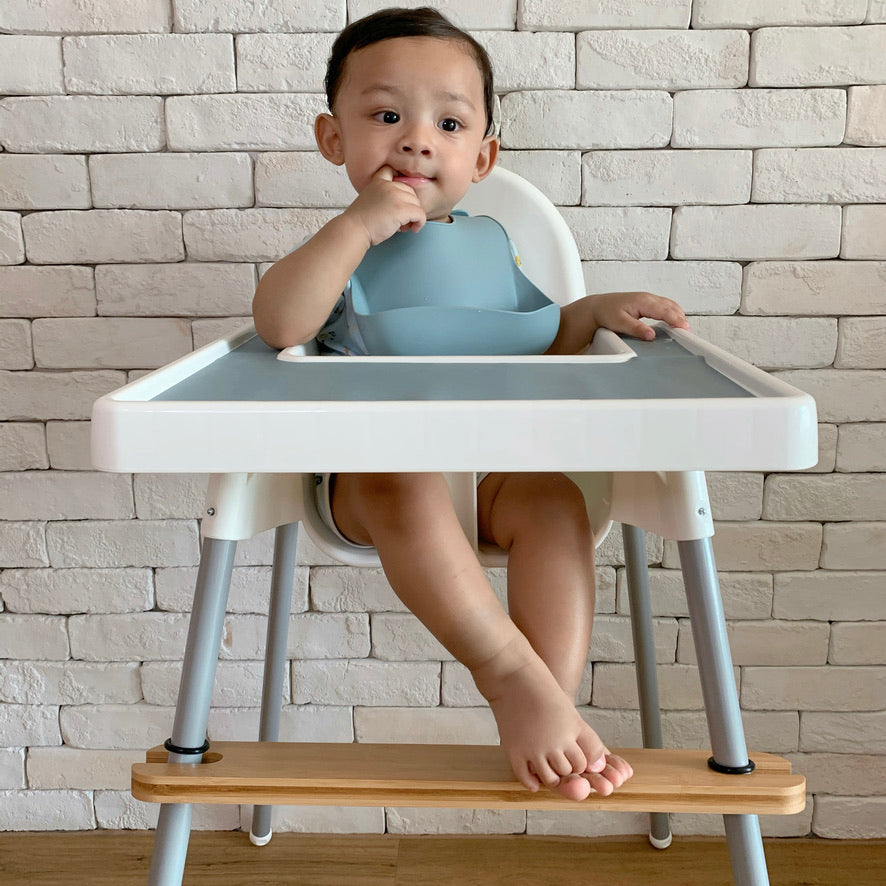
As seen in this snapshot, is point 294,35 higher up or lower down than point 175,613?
higher up

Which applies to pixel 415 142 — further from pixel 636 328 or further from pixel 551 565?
pixel 551 565

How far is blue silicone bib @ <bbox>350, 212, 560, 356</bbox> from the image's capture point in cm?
78

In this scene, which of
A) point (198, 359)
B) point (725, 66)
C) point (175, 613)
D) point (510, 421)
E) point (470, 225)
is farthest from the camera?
point (175, 613)

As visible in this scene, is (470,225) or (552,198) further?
(552,198)

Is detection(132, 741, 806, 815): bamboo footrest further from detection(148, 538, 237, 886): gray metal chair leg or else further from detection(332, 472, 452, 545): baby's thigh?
detection(332, 472, 452, 545): baby's thigh

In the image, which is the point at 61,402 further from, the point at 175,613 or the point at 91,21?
the point at 91,21

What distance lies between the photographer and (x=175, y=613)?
1.25 meters

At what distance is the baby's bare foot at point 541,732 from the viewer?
659 millimetres

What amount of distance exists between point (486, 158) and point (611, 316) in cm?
24

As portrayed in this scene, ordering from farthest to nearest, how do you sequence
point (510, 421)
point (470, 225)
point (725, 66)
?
point (725, 66) → point (470, 225) → point (510, 421)

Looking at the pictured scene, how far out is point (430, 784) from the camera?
0.65 metres

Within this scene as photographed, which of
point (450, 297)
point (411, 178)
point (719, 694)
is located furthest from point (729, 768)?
point (411, 178)

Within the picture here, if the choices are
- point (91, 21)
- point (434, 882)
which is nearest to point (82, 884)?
point (434, 882)

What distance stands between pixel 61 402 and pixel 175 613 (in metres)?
0.30
